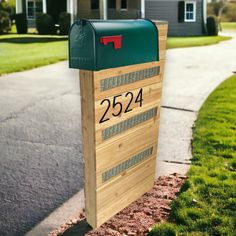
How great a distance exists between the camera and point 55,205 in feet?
14.6

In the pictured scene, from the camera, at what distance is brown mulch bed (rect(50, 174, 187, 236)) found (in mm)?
3826

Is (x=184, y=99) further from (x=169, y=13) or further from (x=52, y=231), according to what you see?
(x=169, y=13)

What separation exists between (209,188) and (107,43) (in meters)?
2.00

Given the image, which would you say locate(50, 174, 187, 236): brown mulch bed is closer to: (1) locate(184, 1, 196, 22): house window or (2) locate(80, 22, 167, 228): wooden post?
(2) locate(80, 22, 167, 228): wooden post

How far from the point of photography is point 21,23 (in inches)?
1179

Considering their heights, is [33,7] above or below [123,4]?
below

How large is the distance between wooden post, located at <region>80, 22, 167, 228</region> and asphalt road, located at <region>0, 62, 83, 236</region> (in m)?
0.71

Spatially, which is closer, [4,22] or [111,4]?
[4,22]

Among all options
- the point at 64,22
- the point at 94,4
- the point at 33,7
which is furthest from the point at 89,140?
the point at 33,7

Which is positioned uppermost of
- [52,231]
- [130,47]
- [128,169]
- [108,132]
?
[130,47]

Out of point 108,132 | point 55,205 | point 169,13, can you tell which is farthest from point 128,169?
point 169,13

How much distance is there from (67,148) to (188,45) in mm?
17298

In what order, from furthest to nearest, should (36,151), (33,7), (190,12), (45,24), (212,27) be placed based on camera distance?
(33,7) < (190,12) < (212,27) < (45,24) < (36,151)

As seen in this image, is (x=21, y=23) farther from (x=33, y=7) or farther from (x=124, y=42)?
(x=124, y=42)
